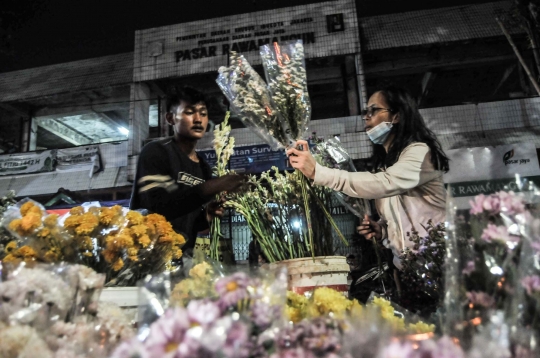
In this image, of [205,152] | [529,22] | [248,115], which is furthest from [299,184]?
[205,152]

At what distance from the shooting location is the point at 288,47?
227 centimetres

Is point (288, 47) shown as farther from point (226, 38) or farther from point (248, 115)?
point (226, 38)

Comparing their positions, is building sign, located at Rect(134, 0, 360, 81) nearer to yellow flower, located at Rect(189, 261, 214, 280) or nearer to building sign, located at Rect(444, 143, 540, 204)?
building sign, located at Rect(444, 143, 540, 204)

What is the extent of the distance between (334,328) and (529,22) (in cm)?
668

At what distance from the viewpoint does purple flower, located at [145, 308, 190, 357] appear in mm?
643

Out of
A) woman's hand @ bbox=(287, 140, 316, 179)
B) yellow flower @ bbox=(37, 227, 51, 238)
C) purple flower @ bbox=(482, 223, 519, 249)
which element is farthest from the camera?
woman's hand @ bbox=(287, 140, 316, 179)

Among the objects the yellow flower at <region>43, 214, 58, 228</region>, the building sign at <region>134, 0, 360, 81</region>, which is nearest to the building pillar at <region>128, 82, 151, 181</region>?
the building sign at <region>134, 0, 360, 81</region>

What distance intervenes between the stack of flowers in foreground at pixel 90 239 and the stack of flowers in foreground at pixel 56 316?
37 centimetres

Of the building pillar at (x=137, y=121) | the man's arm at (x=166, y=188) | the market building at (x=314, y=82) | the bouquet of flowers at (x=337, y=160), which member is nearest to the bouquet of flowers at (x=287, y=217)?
the man's arm at (x=166, y=188)

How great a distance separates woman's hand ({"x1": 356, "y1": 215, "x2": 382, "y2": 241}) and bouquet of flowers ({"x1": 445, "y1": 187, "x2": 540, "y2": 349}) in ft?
4.03

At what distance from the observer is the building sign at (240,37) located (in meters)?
8.26

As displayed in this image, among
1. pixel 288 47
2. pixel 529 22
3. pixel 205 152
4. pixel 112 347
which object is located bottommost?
pixel 112 347

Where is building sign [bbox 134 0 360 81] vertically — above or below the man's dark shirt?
above

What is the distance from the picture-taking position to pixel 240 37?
8.69 metres
